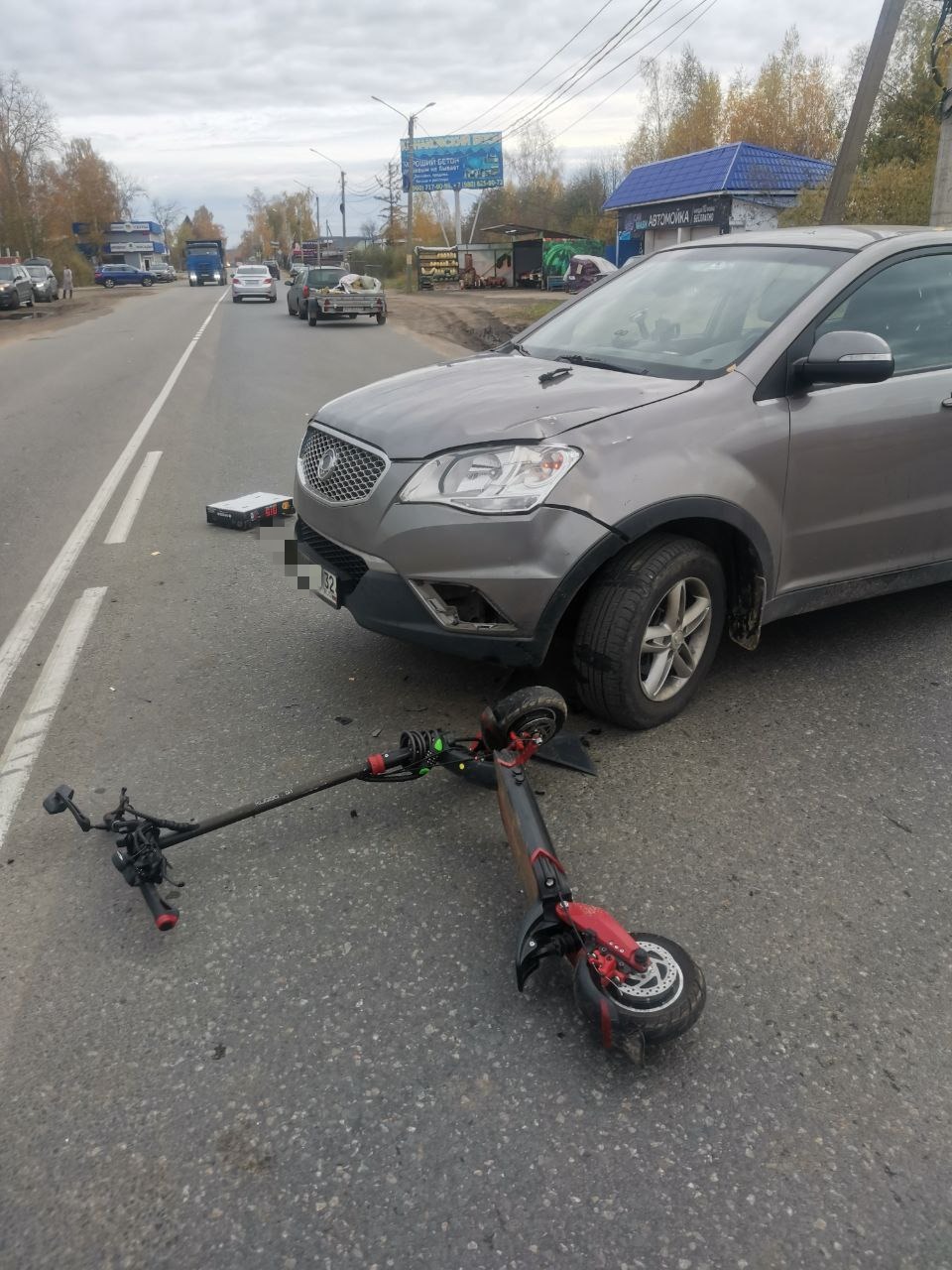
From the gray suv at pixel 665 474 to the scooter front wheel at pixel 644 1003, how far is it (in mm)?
1339

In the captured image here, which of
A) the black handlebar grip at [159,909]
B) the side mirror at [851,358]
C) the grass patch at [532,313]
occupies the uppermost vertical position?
the side mirror at [851,358]

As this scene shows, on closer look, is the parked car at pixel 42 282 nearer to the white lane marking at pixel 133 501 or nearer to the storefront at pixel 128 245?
the white lane marking at pixel 133 501

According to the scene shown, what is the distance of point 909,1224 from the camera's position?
1.91 m

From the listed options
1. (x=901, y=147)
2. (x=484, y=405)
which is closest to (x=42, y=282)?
(x=901, y=147)

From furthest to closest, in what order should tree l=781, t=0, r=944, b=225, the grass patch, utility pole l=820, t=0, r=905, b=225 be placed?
the grass patch, tree l=781, t=0, r=944, b=225, utility pole l=820, t=0, r=905, b=225

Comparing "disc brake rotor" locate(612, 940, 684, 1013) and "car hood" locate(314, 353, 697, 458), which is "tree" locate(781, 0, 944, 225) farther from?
"disc brake rotor" locate(612, 940, 684, 1013)

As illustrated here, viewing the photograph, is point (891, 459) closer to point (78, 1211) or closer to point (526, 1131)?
point (526, 1131)

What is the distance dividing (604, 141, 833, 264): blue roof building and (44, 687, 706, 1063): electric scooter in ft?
113

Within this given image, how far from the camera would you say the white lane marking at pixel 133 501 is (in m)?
6.82

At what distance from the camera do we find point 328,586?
12.6ft

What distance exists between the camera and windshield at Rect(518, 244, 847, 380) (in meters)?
3.93

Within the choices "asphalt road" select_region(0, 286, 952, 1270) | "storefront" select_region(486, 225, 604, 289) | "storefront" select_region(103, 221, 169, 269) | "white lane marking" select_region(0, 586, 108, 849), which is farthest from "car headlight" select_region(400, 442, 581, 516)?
"storefront" select_region(103, 221, 169, 269)

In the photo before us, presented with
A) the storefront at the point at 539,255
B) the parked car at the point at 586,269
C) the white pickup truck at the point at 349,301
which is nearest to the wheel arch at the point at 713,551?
the white pickup truck at the point at 349,301

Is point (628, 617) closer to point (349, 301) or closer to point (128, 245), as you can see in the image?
point (349, 301)
